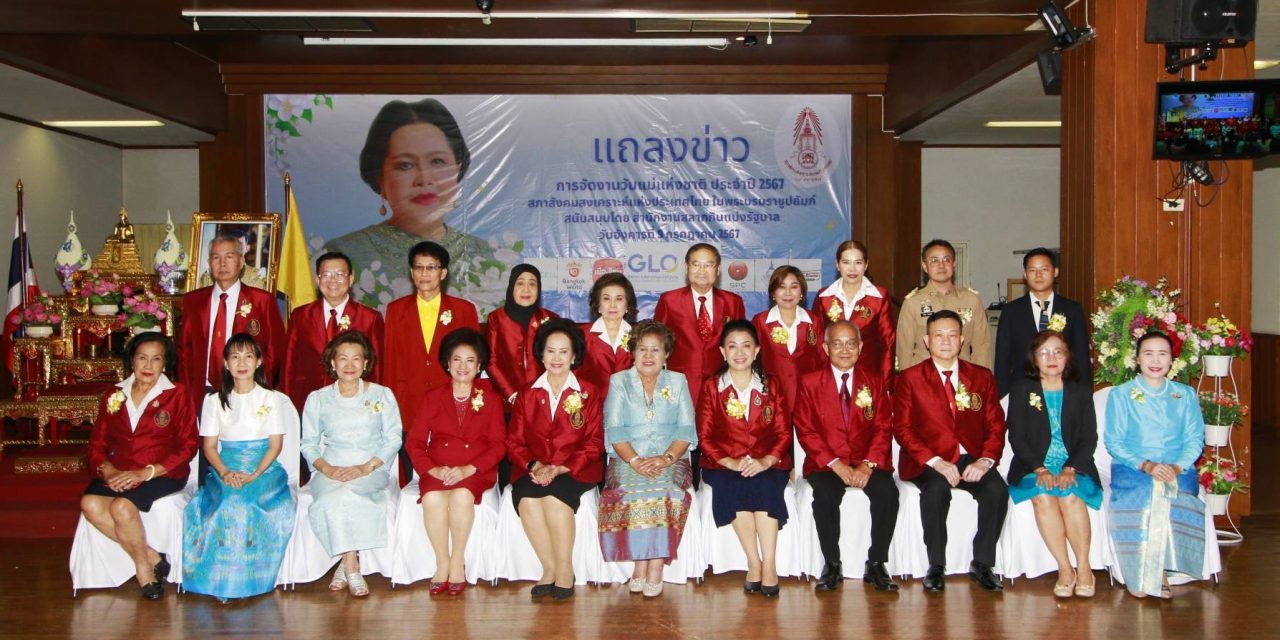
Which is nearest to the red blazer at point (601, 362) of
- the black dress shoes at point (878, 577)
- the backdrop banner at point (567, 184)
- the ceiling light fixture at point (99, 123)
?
the black dress shoes at point (878, 577)

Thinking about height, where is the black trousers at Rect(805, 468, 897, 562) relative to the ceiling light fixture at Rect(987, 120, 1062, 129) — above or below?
below

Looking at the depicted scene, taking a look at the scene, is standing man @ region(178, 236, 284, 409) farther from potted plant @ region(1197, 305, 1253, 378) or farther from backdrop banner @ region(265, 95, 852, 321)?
potted plant @ region(1197, 305, 1253, 378)

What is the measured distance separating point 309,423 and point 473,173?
4.38 m

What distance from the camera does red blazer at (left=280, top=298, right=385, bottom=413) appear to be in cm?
499

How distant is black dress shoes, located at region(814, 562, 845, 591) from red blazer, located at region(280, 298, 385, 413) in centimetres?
220

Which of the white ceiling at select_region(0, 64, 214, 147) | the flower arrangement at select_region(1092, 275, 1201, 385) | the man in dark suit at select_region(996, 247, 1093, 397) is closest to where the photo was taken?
the flower arrangement at select_region(1092, 275, 1201, 385)

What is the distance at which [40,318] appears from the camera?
19.9 ft

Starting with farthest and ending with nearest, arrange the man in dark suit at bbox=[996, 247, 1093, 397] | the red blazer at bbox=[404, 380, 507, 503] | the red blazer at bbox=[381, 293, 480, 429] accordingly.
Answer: the red blazer at bbox=[381, 293, 480, 429] → the man in dark suit at bbox=[996, 247, 1093, 397] → the red blazer at bbox=[404, 380, 507, 503]

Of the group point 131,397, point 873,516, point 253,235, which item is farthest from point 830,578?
point 253,235

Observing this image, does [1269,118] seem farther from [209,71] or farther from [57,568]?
[209,71]

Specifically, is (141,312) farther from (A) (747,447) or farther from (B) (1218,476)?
(B) (1218,476)

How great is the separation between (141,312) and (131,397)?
1749 millimetres

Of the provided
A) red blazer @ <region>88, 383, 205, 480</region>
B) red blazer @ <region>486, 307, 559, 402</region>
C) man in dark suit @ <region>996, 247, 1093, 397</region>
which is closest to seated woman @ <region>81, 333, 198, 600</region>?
red blazer @ <region>88, 383, 205, 480</region>

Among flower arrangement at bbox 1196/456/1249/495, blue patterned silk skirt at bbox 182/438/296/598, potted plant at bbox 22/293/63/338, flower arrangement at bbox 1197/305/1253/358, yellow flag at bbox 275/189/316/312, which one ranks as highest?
yellow flag at bbox 275/189/316/312
